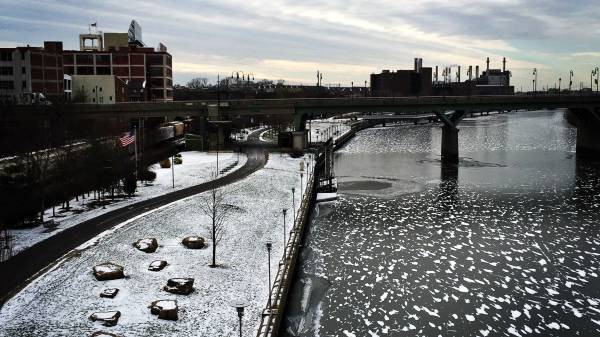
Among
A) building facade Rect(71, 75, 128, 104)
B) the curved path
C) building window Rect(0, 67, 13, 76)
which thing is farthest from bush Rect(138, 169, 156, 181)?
building facade Rect(71, 75, 128, 104)

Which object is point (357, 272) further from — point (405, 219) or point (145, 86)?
point (145, 86)

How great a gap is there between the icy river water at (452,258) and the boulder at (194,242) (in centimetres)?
628

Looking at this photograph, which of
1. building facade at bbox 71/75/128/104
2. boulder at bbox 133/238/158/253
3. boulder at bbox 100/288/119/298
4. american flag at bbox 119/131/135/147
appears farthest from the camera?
building facade at bbox 71/75/128/104

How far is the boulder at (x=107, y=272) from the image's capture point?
29.1m

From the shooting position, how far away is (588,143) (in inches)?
3644

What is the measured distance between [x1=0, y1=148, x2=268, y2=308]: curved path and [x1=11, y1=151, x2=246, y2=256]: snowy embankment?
811mm

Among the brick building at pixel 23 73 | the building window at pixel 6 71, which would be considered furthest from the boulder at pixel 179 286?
the building window at pixel 6 71

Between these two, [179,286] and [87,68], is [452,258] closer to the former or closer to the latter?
[179,286]

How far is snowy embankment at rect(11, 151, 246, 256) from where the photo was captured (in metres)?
35.4

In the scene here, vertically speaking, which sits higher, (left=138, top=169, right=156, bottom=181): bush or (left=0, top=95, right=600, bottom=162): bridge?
(left=0, top=95, right=600, bottom=162): bridge

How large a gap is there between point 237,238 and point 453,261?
13909mm

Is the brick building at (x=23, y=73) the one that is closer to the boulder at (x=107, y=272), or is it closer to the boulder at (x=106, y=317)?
the boulder at (x=107, y=272)

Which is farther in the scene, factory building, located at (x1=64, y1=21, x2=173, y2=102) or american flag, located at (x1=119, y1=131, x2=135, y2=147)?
factory building, located at (x1=64, y1=21, x2=173, y2=102)

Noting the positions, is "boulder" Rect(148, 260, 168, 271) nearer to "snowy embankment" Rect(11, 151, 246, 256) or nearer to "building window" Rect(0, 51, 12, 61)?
"snowy embankment" Rect(11, 151, 246, 256)
